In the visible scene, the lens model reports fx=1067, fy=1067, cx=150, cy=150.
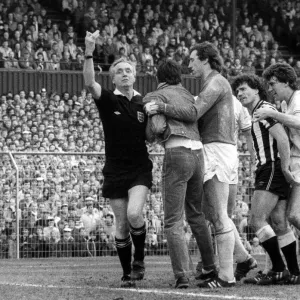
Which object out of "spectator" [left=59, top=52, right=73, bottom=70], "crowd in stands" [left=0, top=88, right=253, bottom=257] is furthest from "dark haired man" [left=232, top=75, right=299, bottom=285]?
"spectator" [left=59, top=52, right=73, bottom=70]

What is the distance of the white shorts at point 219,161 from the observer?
31.4 ft

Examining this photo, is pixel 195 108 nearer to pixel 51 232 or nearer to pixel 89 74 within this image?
pixel 89 74

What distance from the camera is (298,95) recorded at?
10172 mm

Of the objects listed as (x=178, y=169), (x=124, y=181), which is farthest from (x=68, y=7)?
(x=178, y=169)

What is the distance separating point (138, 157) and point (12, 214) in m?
7.75

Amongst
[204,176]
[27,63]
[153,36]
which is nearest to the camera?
[204,176]

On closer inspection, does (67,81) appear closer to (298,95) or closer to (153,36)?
(153,36)

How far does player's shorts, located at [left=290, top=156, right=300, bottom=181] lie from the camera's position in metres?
9.99

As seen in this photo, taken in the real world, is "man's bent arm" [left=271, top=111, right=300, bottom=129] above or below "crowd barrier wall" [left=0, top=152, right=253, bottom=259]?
above

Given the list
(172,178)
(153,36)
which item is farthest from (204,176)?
(153,36)

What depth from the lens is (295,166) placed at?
33.1 feet

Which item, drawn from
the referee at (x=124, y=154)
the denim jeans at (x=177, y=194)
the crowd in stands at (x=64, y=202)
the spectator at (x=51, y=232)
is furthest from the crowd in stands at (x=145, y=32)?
the denim jeans at (x=177, y=194)

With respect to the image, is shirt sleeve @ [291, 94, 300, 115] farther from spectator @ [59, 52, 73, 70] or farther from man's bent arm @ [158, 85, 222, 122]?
spectator @ [59, 52, 73, 70]

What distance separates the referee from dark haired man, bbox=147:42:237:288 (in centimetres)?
59
